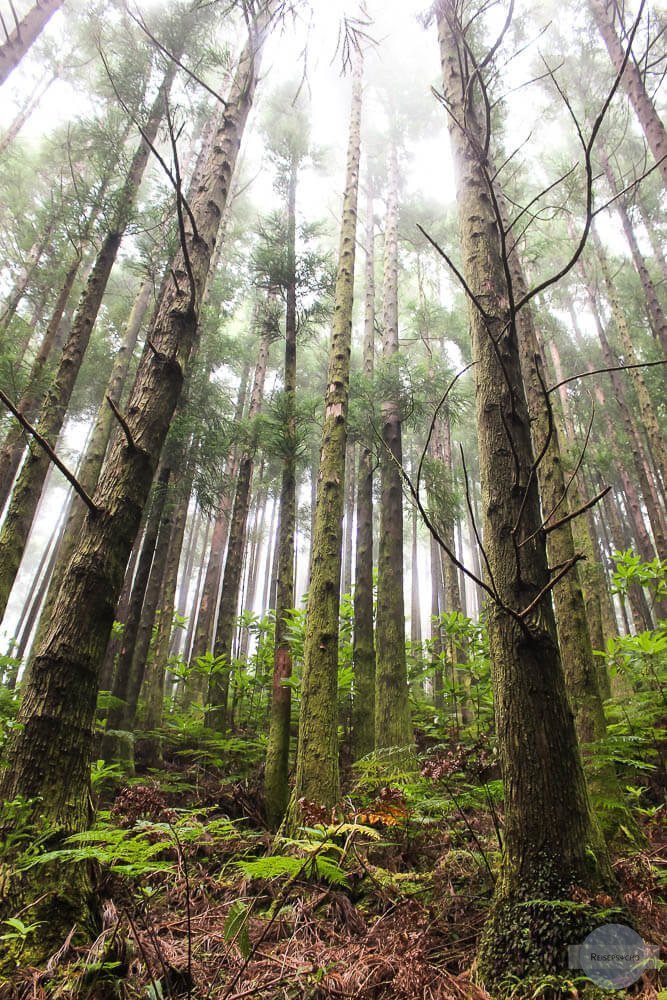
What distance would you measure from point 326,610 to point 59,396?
5.21 meters

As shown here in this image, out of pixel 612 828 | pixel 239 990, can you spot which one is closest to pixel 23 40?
pixel 239 990

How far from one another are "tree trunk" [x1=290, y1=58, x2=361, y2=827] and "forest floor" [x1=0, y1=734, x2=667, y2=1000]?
29.2 inches

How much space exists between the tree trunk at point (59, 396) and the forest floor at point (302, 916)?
4562 mm

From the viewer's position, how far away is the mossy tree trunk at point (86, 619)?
188 cm

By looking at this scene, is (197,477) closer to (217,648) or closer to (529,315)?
(217,648)

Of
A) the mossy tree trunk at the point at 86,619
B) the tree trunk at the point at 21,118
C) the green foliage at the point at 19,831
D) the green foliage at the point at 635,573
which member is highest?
the tree trunk at the point at 21,118

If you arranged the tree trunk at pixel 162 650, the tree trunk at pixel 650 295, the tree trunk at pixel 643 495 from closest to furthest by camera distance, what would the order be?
the tree trunk at pixel 162 650 < the tree trunk at pixel 650 295 < the tree trunk at pixel 643 495

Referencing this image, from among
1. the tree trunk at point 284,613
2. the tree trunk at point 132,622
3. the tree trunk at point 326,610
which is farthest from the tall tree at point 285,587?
the tree trunk at point 132,622

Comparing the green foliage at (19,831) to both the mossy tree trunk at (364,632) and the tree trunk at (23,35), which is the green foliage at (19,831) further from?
the tree trunk at (23,35)

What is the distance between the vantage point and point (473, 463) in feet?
68.0

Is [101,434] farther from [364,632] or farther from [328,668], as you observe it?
[328,668]

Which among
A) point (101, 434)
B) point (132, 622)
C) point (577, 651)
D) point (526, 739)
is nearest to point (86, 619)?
point (526, 739)

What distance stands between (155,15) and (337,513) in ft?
39.8

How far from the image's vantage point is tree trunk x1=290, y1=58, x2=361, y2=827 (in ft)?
12.4
